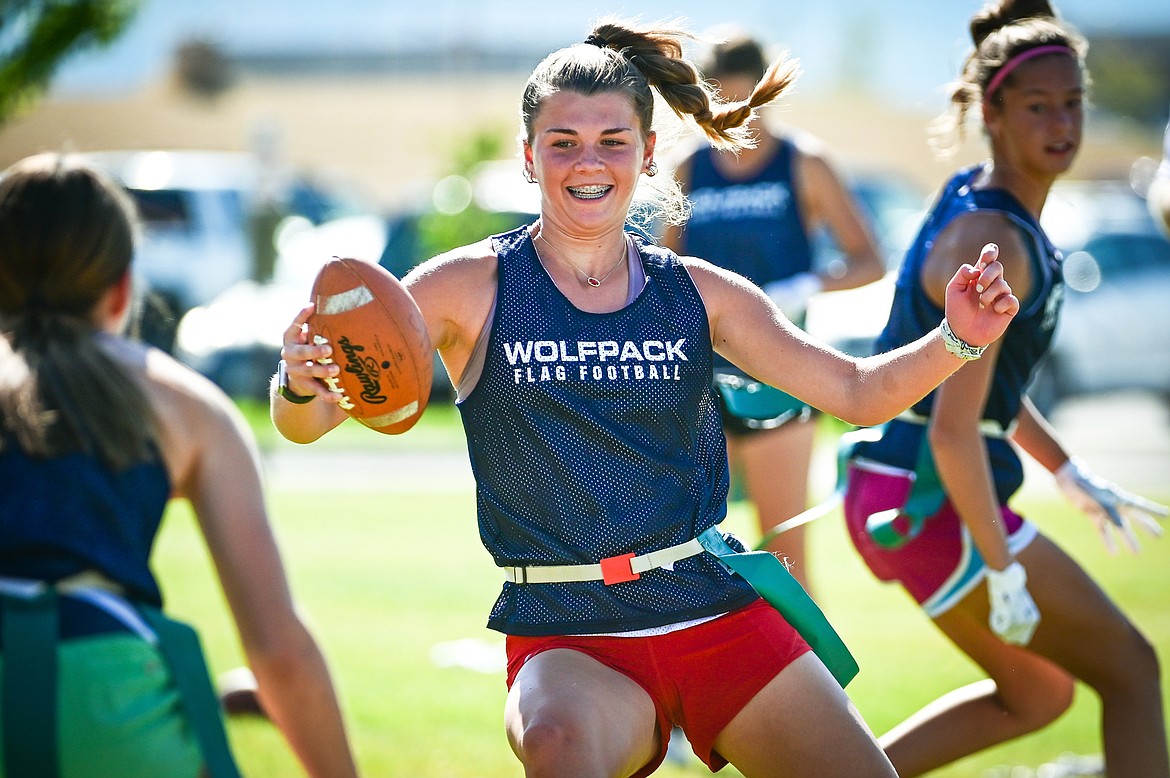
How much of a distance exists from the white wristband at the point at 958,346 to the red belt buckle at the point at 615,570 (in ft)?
2.91

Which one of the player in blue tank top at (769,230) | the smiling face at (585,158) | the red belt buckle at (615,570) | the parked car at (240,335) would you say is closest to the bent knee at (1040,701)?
the player in blue tank top at (769,230)

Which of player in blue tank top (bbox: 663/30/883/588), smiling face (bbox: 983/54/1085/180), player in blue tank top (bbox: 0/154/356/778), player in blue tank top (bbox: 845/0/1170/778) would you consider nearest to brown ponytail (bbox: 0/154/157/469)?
player in blue tank top (bbox: 0/154/356/778)

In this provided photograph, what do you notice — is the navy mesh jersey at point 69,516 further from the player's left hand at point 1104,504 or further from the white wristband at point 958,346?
the player's left hand at point 1104,504

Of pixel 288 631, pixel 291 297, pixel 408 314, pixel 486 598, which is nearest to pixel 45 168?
pixel 408 314

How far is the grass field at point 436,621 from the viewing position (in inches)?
196

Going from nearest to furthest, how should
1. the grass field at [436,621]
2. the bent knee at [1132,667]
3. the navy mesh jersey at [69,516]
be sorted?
the navy mesh jersey at [69,516] → the bent knee at [1132,667] → the grass field at [436,621]

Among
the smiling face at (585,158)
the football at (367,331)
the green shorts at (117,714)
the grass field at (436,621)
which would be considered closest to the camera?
the green shorts at (117,714)

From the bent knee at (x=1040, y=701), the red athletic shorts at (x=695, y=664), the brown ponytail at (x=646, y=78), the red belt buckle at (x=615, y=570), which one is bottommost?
the bent knee at (x=1040, y=701)

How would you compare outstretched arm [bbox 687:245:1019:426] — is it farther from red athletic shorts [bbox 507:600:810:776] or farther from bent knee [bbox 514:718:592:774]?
bent knee [bbox 514:718:592:774]

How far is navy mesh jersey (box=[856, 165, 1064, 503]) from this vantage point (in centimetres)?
388

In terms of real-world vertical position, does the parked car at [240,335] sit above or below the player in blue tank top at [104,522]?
below

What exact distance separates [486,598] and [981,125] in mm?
4140

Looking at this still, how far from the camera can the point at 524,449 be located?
3.04m

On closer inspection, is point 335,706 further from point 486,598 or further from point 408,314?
point 486,598
